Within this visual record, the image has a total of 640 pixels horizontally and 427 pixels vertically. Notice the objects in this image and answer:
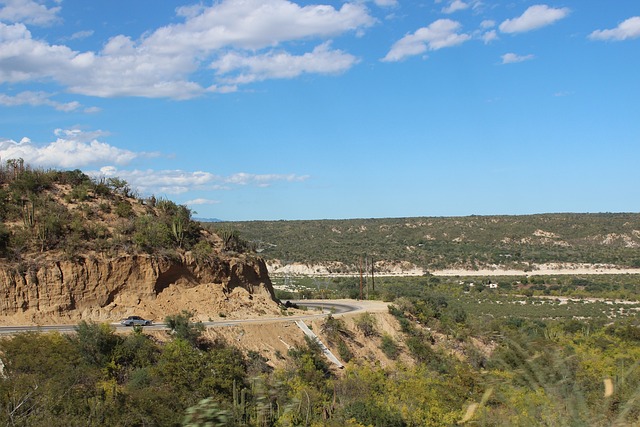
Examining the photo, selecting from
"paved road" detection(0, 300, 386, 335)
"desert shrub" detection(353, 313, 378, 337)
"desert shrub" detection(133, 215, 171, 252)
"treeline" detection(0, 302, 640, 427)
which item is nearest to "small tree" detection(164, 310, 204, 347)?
"treeline" detection(0, 302, 640, 427)

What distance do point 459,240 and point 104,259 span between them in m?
103

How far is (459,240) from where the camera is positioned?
131 metres

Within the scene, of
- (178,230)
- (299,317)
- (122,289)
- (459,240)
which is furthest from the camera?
(459,240)

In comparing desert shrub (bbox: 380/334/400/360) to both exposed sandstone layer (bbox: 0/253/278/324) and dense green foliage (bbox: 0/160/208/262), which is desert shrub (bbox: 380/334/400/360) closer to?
exposed sandstone layer (bbox: 0/253/278/324)

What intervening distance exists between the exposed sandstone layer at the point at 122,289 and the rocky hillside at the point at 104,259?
55 mm

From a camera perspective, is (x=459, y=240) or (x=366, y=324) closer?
(x=366, y=324)

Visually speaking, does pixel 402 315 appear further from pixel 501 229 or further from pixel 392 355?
pixel 501 229

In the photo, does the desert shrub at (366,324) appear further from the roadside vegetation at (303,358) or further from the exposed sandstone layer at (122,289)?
the exposed sandstone layer at (122,289)

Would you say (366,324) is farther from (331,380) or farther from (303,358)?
(331,380)

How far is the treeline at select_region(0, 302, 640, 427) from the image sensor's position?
500 cm

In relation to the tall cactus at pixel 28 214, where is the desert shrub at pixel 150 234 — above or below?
below

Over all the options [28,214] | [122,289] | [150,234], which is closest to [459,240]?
[150,234]

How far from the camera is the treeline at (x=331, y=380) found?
197 inches

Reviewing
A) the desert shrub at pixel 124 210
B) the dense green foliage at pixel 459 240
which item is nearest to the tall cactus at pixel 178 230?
the desert shrub at pixel 124 210
